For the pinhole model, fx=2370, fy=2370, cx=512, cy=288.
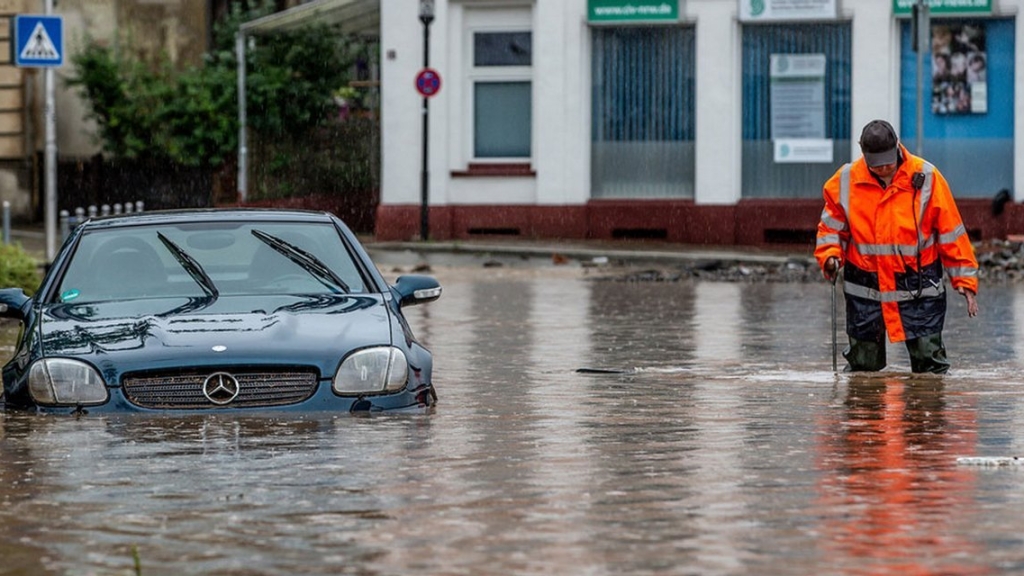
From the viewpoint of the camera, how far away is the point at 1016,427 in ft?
33.9

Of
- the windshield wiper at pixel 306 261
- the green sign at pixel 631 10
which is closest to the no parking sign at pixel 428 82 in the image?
the green sign at pixel 631 10

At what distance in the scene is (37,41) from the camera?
23859 millimetres

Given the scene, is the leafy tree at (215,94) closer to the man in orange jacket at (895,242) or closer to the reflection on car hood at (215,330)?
the man in orange jacket at (895,242)

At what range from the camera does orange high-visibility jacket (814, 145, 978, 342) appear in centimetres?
1225

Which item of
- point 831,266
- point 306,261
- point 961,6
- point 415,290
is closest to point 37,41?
point 961,6

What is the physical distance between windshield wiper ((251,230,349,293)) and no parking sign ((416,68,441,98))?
19.3 metres

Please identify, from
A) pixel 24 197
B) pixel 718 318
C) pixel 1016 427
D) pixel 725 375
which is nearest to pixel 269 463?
pixel 1016 427

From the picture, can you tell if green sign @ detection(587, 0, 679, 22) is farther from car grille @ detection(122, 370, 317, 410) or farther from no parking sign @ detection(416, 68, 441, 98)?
car grille @ detection(122, 370, 317, 410)

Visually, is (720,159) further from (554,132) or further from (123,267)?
(123,267)

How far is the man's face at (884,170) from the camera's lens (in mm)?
12141

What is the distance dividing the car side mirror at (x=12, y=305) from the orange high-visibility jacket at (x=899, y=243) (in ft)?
13.5

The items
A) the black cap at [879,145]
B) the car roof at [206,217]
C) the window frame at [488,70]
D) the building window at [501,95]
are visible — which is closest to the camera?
the car roof at [206,217]

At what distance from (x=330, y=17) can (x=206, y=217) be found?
23663 mm

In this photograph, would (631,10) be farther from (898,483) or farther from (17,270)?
(898,483)
